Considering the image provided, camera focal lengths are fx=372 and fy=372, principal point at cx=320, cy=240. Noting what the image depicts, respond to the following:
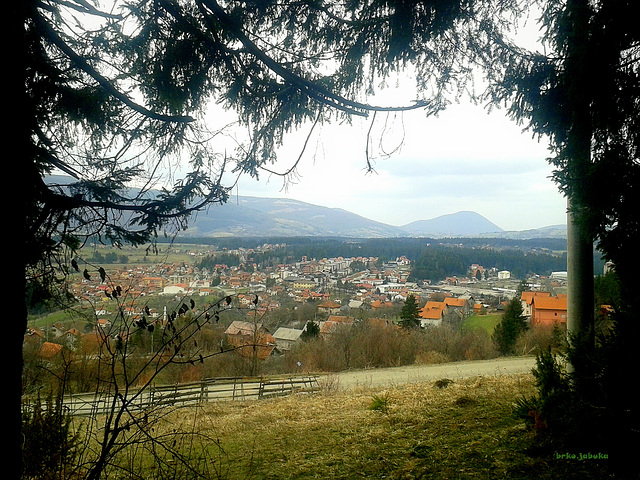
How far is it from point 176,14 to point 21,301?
8.02 ft

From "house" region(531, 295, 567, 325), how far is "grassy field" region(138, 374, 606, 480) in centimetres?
1095

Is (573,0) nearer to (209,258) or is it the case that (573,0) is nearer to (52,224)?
(52,224)

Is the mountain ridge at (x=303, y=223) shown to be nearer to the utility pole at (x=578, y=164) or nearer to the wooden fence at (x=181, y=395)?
the utility pole at (x=578, y=164)

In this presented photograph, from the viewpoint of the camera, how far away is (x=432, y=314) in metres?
22.9

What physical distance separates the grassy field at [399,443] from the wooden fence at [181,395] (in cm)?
58

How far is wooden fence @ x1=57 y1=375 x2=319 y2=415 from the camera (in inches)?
104

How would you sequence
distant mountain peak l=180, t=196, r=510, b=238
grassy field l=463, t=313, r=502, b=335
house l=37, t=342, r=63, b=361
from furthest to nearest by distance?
grassy field l=463, t=313, r=502, b=335, distant mountain peak l=180, t=196, r=510, b=238, house l=37, t=342, r=63, b=361

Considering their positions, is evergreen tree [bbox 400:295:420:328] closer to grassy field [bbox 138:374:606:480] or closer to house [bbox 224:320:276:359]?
house [bbox 224:320:276:359]

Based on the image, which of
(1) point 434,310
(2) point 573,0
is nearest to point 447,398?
(2) point 573,0

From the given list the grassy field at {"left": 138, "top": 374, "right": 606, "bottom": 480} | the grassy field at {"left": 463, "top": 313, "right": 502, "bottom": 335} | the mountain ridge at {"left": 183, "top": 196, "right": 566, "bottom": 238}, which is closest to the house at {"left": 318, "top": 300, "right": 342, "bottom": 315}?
the mountain ridge at {"left": 183, "top": 196, "right": 566, "bottom": 238}

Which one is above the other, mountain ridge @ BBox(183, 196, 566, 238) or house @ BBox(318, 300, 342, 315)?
mountain ridge @ BBox(183, 196, 566, 238)

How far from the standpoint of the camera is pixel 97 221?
287 centimetres

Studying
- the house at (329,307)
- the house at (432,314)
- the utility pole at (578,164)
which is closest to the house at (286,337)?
the house at (329,307)

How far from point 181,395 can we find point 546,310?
16.0m
